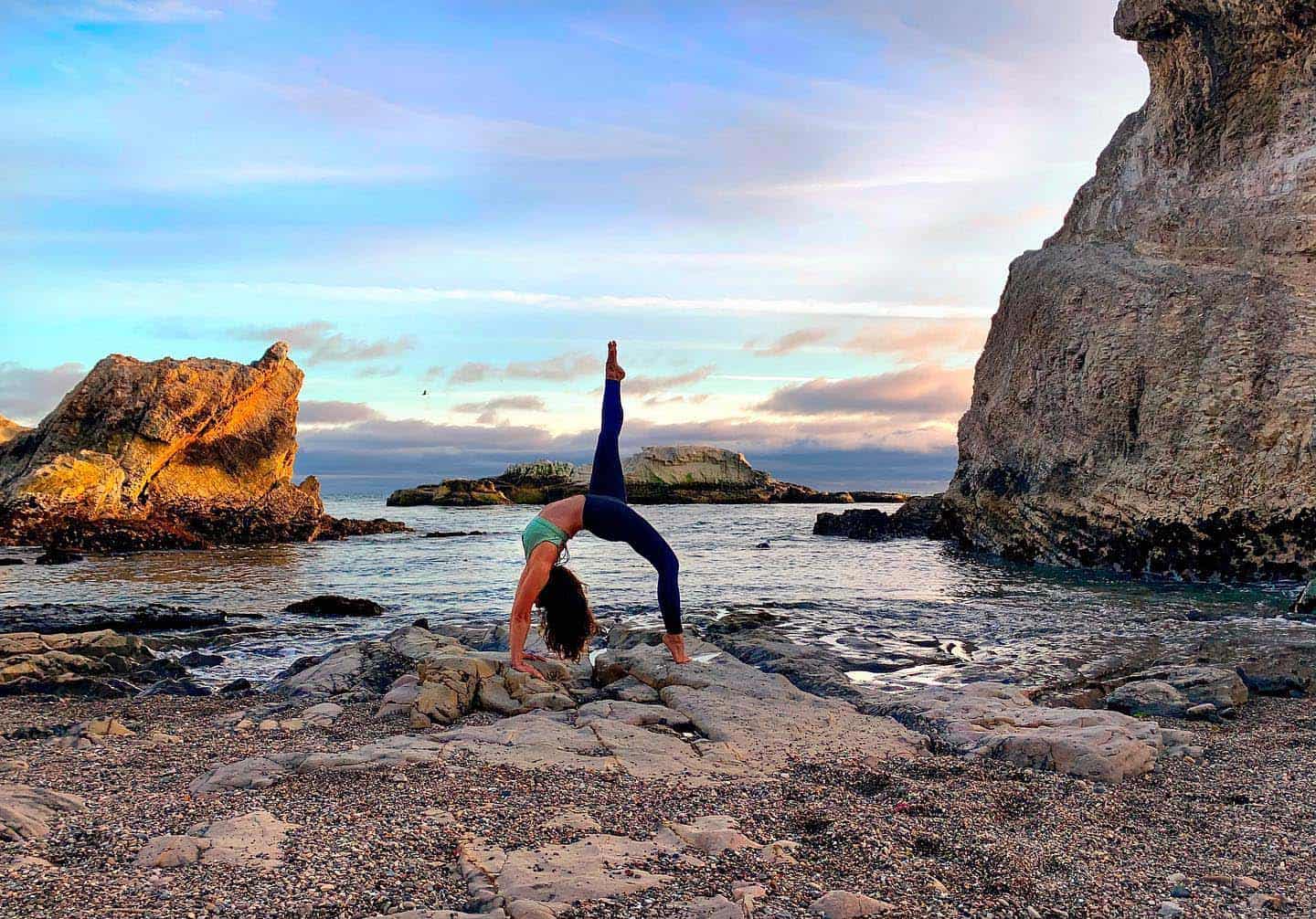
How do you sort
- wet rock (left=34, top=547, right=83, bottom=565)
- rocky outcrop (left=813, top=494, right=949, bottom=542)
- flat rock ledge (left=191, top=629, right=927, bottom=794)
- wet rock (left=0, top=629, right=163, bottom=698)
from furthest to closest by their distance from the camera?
rocky outcrop (left=813, top=494, right=949, bottom=542)
wet rock (left=34, top=547, right=83, bottom=565)
wet rock (left=0, top=629, right=163, bottom=698)
flat rock ledge (left=191, top=629, right=927, bottom=794)

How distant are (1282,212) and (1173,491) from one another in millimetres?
8125

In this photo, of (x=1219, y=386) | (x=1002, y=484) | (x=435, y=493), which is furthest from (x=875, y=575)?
(x=435, y=493)

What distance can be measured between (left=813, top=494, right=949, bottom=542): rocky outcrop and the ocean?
8.09 metres

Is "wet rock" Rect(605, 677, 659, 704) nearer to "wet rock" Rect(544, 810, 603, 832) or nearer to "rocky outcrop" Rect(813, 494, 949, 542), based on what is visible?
"wet rock" Rect(544, 810, 603, 832)

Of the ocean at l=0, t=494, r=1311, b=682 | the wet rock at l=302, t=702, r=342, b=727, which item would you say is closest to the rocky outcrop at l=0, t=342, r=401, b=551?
the ocean at l=0, t=494, r=1311, b=682

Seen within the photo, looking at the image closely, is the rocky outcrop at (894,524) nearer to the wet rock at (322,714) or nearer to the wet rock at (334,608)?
the wet rock at (334,608)

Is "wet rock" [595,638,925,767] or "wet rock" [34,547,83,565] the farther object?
"wet rock" [34,547,83,565]

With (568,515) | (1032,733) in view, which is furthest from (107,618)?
(1032,733)

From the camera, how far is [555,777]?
587 centimetres

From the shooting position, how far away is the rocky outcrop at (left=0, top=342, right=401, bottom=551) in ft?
113

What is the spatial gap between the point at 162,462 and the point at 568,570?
37.7 m

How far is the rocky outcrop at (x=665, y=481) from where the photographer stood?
3580 inches

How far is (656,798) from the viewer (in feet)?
18.1

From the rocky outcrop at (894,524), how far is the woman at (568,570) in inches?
1329
